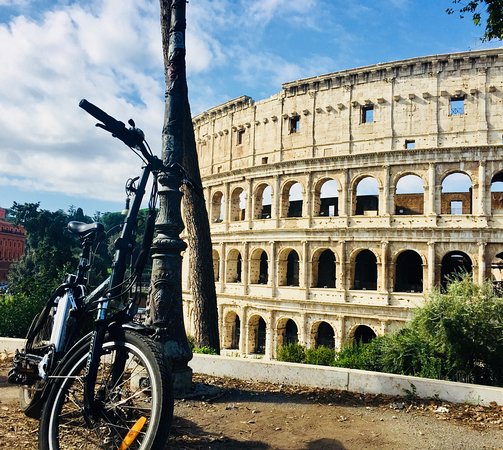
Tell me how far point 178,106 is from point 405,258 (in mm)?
19517

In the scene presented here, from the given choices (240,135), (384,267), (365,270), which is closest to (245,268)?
(365,270)

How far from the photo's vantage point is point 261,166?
79.6 feet

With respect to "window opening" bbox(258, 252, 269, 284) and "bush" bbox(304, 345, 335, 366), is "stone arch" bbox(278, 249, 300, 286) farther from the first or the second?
"bush" bbox(304, 345, 335, 366)

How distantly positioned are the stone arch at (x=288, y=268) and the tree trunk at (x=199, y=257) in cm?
1435

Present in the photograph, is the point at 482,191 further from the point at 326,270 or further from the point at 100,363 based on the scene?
the point at 100,363

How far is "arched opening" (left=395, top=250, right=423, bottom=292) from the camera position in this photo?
22609 mm

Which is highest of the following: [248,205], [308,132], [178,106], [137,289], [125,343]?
[308,132]

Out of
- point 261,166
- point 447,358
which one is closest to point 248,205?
point 261,166

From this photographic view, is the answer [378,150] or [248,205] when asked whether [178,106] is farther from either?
[248,205]

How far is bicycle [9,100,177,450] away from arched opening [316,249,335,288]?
21.1m

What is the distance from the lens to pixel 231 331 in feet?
84.1

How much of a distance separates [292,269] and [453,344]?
1796 centimetres

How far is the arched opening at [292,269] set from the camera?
25128mm

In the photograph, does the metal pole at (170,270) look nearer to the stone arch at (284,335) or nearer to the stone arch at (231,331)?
the stone arch at (284,335)
